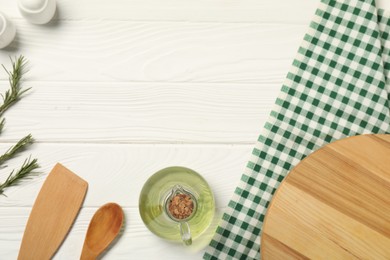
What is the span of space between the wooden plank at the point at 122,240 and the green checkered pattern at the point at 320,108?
0.15ft

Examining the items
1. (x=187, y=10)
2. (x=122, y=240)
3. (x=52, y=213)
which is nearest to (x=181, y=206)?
(x=122, y=240)

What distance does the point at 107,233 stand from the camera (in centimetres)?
92

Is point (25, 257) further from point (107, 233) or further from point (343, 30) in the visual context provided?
point (343, 30)

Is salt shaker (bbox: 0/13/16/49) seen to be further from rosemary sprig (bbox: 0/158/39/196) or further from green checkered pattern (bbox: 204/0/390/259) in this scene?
green checkered pattern (bbox: 204/0/390/259)

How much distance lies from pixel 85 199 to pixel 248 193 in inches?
11.8

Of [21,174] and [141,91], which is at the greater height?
[141,91]

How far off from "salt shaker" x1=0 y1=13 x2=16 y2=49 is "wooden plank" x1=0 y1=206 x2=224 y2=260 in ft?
1.02

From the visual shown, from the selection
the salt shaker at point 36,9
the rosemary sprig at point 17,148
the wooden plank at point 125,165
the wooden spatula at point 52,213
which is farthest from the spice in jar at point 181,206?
the salt shaker at point 36,9

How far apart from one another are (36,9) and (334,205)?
615mm

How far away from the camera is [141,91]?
0.96 metres

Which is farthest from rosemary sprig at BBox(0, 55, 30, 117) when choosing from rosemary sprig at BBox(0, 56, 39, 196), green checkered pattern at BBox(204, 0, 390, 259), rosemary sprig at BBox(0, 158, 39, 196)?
green checkered pattern at BBox(204, 0, 390, 259)

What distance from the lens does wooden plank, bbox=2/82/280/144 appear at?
950 millimetres

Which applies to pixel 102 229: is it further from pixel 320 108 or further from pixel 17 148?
pixel 320 108

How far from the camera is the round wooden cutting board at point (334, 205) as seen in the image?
778 mm
